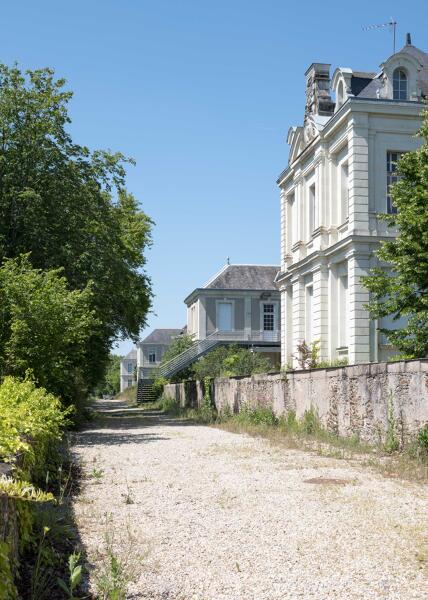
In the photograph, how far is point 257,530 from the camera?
644 cm

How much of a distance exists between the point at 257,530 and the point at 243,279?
5050 cm

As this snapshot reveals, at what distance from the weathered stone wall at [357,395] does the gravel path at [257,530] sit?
1600mm

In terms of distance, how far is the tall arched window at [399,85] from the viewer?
26938 millimetres

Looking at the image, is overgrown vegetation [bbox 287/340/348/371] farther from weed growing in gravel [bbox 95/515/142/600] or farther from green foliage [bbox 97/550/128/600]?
green foliage [bbox 97/550/128/600]

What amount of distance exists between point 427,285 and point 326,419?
443cm

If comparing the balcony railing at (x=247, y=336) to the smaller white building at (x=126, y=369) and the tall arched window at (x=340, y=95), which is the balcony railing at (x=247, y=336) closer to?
the tall arched window at (x=340, y=95)

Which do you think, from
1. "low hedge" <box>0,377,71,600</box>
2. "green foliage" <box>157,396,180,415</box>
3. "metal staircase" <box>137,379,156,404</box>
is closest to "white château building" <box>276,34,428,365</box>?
"green foliage" <box>157,396,180,415</box>

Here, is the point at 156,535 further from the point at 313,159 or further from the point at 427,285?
the point at 313,159

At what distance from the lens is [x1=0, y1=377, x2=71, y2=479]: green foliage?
5.50 m

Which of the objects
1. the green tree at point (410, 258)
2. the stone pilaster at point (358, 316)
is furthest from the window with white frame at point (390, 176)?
the green tree at point (410, 258)

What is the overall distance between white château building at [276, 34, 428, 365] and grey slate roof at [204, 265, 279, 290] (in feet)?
75.4

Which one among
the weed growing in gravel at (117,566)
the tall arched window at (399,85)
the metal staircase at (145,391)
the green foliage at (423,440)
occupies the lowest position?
the metal staircase at (145,391)

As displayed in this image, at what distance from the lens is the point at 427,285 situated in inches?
699

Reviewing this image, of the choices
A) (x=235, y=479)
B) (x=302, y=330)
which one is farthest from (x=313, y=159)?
(x=235, y=479)
